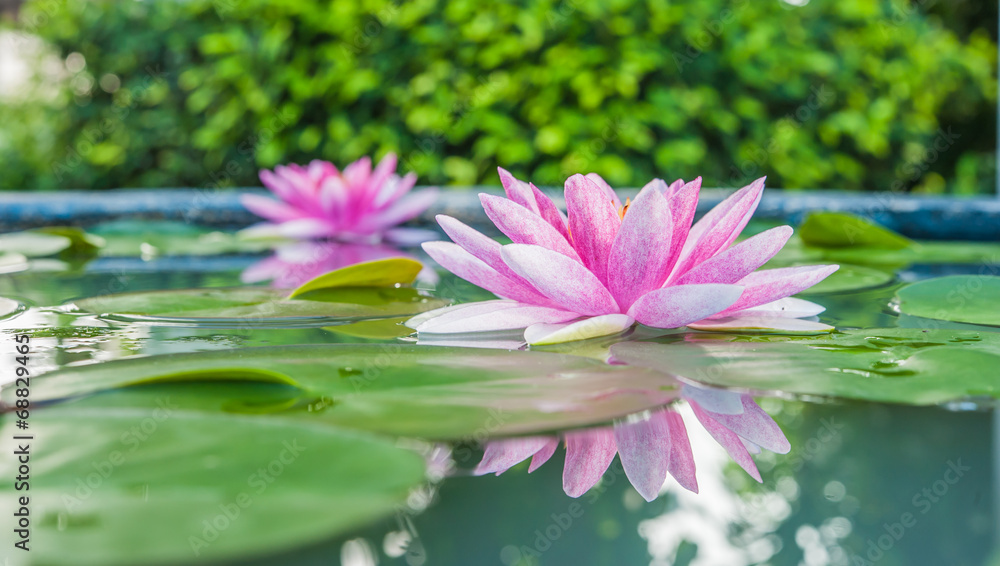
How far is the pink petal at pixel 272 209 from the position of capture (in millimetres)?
2041

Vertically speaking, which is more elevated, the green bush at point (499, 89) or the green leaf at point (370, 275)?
the green bush at point (499, 89)

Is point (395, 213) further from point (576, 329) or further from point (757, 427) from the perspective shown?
point (757, 427)

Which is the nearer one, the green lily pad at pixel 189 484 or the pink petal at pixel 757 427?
the green lily pad at pixel 189 484

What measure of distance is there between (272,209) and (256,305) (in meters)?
0.99

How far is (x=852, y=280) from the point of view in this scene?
1.30 metres

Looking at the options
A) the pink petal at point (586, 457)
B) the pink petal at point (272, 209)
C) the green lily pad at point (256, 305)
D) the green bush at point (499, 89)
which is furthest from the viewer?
the green bush at point (499, 89)

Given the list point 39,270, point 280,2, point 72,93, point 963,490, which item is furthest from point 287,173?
point 72,93

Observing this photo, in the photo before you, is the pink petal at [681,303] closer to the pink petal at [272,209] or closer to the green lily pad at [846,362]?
the green lily pad at [846,362]

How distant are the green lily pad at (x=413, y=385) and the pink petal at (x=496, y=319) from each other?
0.10m

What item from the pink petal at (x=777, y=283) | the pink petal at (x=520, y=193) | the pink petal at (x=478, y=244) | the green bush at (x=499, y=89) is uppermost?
the green bush at (x=499, y=89)

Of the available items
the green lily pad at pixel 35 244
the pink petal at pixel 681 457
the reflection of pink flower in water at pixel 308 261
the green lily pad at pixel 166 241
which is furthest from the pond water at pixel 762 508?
the green lily pad at pixel 166 241

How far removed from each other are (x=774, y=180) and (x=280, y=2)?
2414 mm

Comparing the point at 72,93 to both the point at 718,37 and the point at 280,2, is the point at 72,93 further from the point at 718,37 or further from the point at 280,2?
the point at 718,37

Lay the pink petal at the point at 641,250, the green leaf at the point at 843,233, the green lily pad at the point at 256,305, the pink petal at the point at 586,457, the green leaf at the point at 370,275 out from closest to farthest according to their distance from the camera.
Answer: the pink petal at the point at 586,457
the pink petal at the point at 641,250
the green lily pad at the point at 256,305
the green leaf at the point at 370,275
the green leaf at the point at 843,233
